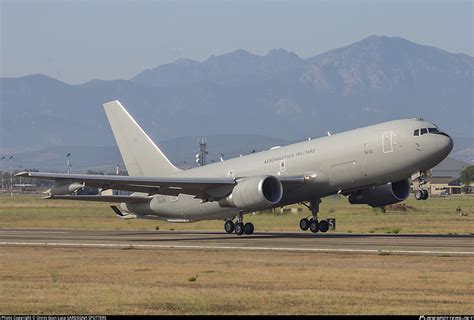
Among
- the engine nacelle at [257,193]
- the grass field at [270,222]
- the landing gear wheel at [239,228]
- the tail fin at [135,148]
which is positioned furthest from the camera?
the tail fin at [135,148]

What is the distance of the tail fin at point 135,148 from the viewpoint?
59.5m

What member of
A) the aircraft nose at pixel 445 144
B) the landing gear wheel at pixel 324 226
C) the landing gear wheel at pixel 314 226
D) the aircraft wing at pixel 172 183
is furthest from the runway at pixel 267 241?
the aircraft nose at pixel 445 144

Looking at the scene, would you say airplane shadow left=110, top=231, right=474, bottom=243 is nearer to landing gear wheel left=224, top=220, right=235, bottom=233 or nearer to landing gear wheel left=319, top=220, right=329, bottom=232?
landing gear wheel left=224, top=220, right=235, bottom=233

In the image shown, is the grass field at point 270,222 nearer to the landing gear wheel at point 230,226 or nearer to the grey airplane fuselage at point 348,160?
the grey airplane fuselage at point 348,160

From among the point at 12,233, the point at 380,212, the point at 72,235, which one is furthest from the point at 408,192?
the point at 380,212

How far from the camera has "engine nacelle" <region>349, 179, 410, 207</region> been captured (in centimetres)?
5228

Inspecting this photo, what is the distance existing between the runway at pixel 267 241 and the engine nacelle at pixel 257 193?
5.46 feet

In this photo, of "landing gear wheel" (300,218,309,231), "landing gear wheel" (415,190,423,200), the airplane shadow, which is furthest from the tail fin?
"landing gear wheel" (415,190,423,200)

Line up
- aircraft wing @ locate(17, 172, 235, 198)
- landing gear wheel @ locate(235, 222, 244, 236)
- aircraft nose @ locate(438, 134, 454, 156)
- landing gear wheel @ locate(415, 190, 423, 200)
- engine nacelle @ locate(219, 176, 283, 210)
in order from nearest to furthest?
landing gear wheel @ locate(415, 190, 423, 200)
aircraft nose @ locate(438, 134, 454, 156)
engine nacelle @ locate(219, 176, 283, 210)
aircraft wing @ locate(17, 172, 235, 198)
landing gear wheel @ locate(235, 222, 244, 236)

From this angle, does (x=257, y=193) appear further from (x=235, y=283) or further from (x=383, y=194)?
(x=235, y=283)

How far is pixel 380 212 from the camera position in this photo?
80.2 meters

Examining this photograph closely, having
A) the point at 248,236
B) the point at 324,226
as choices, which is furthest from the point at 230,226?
the point at 324,226

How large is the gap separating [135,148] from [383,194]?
15326 mm

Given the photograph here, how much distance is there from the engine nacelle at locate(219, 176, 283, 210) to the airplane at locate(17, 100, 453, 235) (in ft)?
0.15
